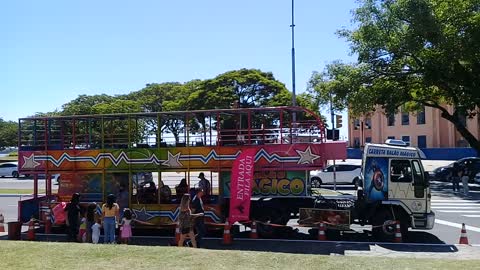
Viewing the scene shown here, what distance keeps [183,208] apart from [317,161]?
4.27m

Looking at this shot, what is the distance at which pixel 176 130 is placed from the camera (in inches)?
651

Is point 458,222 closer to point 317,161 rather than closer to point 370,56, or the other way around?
point 317,161

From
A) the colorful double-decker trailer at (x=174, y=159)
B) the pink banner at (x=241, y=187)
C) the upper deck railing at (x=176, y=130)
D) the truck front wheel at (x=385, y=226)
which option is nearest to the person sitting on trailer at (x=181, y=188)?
the colorful double-decker trailer at (x=174, y=159)

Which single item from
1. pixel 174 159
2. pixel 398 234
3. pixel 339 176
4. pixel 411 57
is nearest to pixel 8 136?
pixel 339 176

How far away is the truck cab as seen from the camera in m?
14.4

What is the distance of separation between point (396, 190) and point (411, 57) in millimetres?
20945

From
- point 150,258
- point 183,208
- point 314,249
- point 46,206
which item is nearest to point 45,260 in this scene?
point 150,258

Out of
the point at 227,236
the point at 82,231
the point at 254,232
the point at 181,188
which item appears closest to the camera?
the point at 82,231

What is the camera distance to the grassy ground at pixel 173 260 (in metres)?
8.73

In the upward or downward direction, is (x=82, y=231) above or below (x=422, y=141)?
below

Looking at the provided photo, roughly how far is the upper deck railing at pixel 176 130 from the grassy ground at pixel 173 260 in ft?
17.9

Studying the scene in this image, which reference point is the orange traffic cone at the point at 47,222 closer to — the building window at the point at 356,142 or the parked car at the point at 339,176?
the parked car at the point at 339,176

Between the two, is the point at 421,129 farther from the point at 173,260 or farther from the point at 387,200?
the point at 173,260

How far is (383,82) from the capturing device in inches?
1373
